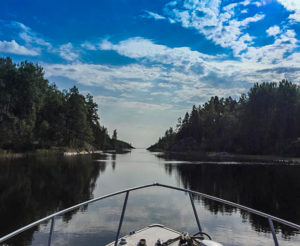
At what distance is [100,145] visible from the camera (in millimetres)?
116625

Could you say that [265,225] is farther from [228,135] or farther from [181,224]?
[228,135]

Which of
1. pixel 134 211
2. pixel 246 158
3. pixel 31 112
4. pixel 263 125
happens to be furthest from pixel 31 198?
Answer: pixel 263 125

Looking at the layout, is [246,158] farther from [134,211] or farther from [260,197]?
[134,211]

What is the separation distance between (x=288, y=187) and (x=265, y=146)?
62.7 meters

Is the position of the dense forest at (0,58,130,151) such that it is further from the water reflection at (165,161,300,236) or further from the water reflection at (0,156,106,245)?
the water reflection at (165,161,300,236)

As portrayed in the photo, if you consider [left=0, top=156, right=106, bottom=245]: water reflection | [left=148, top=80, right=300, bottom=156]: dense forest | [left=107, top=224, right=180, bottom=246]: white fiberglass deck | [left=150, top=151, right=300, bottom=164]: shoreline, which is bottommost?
[left=0, top=156, right=106, bottom=245]: water reflection

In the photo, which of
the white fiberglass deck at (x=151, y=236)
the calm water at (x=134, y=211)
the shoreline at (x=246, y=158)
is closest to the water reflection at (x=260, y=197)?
the calm water at (x=134, y=211)

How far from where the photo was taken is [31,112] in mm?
54188

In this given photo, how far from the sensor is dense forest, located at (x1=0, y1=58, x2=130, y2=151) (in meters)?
49.6

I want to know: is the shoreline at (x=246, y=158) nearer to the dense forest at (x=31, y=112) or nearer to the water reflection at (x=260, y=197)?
the dense forest at (x=31, y=112)

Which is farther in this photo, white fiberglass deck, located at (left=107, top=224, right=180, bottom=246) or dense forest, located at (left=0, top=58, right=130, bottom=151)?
dense forest, located at (left=0, top=58, right=130, bottom=151)

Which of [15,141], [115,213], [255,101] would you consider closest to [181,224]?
[115,213]

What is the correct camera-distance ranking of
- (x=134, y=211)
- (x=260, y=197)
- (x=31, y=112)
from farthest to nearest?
(x=31, y=112)
(x=260, y=197)
(x=134, y=211)

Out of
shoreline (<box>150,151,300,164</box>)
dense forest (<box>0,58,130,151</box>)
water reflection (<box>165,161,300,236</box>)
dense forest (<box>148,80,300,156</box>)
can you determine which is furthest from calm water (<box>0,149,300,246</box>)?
dense forest (<box>148,80,300,156</box>)
